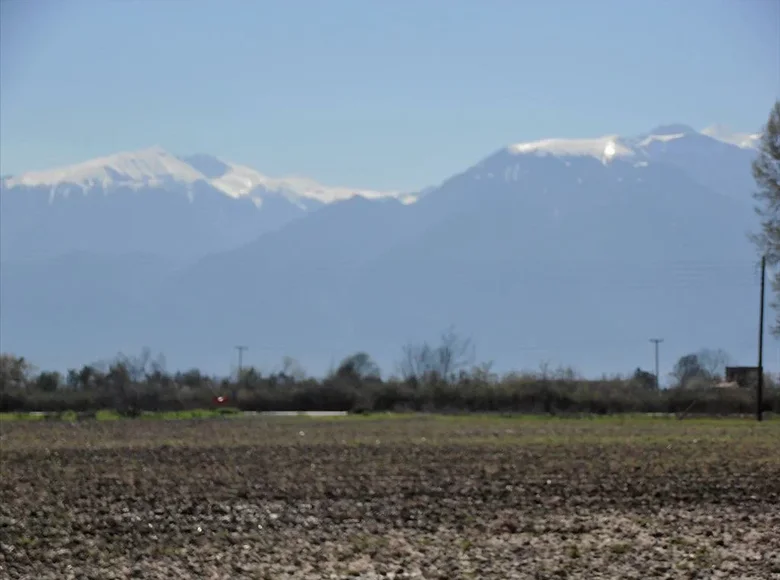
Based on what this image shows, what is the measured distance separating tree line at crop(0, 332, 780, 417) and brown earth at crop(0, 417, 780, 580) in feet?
126

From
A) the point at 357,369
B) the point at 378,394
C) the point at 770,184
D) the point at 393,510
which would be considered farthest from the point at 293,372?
the point at 393,510

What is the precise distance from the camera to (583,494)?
24062mm

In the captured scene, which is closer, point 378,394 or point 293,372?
point 378,394

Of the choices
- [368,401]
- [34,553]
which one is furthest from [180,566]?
[368,401]

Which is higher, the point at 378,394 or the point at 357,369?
the point at 357,369

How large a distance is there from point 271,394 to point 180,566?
73720 millimetres

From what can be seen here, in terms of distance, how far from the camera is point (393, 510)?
71.4 ft

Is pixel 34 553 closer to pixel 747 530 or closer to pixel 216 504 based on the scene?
pixel 216 504

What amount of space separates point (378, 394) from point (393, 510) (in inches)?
2600

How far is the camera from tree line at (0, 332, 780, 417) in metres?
78.8

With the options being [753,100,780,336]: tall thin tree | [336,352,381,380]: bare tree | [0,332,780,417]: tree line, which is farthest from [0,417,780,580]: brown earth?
[336,352,381,380]: bare tree

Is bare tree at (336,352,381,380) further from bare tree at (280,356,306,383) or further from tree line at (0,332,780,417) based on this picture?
bare tree at (280,356,306,383)

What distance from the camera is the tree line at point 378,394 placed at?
258 feet

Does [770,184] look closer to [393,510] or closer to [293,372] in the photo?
[393,510]
